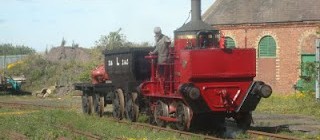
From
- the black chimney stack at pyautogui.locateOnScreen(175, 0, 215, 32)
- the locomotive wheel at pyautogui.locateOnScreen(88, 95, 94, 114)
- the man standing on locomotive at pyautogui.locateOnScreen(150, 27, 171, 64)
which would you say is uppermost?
the black chimney stack at pyautogui.locateOnScreen(175, 0, 215, 32)

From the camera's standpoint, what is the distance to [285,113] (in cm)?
2288

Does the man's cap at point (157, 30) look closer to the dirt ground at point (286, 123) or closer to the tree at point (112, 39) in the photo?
the dirt ground at point (286, 123)

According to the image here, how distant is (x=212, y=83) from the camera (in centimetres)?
1479

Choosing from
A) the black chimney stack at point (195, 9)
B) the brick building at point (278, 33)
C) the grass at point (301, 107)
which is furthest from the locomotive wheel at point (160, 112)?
the brick building at point (278, 33)

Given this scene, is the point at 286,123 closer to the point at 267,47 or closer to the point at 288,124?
the point at 288,124

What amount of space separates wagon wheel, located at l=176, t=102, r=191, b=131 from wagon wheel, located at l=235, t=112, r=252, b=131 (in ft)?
5.12

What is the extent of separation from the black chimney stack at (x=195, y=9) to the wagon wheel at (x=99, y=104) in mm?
6165

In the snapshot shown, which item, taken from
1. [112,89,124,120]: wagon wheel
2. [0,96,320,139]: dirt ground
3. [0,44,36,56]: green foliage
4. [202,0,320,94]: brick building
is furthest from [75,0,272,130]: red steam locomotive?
[0,44,36,56]: green foliage

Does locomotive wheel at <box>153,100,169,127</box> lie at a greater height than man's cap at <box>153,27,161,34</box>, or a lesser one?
lesser

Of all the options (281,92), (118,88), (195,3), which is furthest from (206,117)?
(281,92)

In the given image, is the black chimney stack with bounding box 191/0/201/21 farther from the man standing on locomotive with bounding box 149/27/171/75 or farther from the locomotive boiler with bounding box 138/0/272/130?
the man standing on locomotive with bounding box 149/27/171/75

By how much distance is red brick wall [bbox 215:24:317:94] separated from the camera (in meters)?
33.8

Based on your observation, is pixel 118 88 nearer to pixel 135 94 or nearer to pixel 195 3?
pixel 135 94

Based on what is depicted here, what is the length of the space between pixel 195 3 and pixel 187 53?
2.18 m
